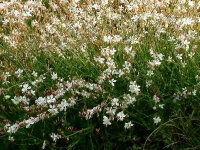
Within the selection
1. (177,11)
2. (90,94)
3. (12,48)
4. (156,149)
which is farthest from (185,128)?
(12,48)

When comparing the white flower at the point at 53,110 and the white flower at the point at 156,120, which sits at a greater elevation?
the white flower at the point at 53,110

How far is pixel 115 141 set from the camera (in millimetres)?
2176

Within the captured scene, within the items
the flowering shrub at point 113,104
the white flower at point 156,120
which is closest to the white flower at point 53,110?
the flowering shrub at point 113,104

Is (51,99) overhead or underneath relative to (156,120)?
overhead

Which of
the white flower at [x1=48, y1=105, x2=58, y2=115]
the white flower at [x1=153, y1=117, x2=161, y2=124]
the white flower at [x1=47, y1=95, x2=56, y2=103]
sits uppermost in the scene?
the white flower at [x1=47, y1=95, x2=56, y2=103]

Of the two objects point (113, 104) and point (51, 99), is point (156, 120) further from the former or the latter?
point (51, 99)

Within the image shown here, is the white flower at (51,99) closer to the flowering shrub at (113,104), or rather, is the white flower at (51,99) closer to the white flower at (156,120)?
the flowering shrub at (113,104)

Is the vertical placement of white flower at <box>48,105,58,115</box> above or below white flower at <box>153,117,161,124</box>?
above

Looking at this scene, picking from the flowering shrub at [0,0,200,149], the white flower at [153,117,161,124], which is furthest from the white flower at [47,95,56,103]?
the white flower at [153,117,161,124]

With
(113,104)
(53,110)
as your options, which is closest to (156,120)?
(113,104)

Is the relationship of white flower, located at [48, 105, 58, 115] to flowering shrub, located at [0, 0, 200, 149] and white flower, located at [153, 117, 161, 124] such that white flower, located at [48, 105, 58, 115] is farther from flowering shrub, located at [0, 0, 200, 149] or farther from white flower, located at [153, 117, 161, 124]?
white flower, located at [153, 117, 161, 124]

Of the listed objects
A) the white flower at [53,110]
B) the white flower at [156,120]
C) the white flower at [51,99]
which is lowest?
the white flower at [156,120]

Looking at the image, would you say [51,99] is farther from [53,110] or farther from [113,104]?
[113,104]

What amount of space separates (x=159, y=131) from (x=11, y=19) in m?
1.93
